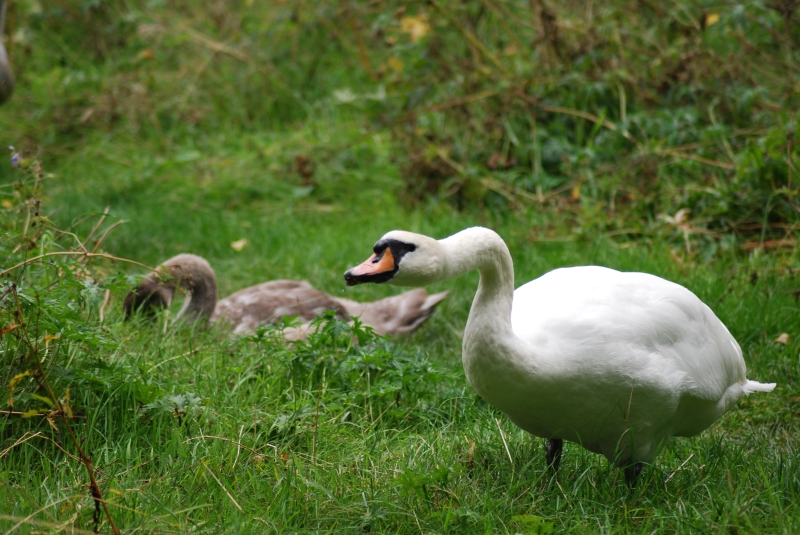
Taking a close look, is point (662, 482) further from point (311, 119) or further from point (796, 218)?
point (311, 119)

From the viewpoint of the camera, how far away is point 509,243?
597cm

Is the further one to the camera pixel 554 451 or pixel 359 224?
pixel 359 224

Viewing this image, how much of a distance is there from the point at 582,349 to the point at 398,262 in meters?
0.78

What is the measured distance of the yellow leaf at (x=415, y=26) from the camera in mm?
7191

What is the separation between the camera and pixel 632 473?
3.12m

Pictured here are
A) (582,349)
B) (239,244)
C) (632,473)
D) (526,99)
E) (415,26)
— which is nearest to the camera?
(582,349)

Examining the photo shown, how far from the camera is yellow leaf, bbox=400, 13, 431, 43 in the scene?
7.19 m

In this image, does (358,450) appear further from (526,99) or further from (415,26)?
(415,26)

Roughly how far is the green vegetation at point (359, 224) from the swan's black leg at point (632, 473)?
4.0 inches

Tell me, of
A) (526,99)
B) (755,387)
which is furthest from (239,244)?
(755,387)

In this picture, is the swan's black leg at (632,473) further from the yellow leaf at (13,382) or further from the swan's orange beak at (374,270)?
the yellow leaf at (13,382)

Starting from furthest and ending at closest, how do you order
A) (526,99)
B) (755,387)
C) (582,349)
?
(526,99), (755,387), (582,349)

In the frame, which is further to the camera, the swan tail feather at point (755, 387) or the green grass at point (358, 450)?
the swan tail feather at point (755, 387)

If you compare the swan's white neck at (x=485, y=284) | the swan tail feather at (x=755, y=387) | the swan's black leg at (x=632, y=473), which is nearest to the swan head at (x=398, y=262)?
the swan's white neck at (x=485, y=284)
